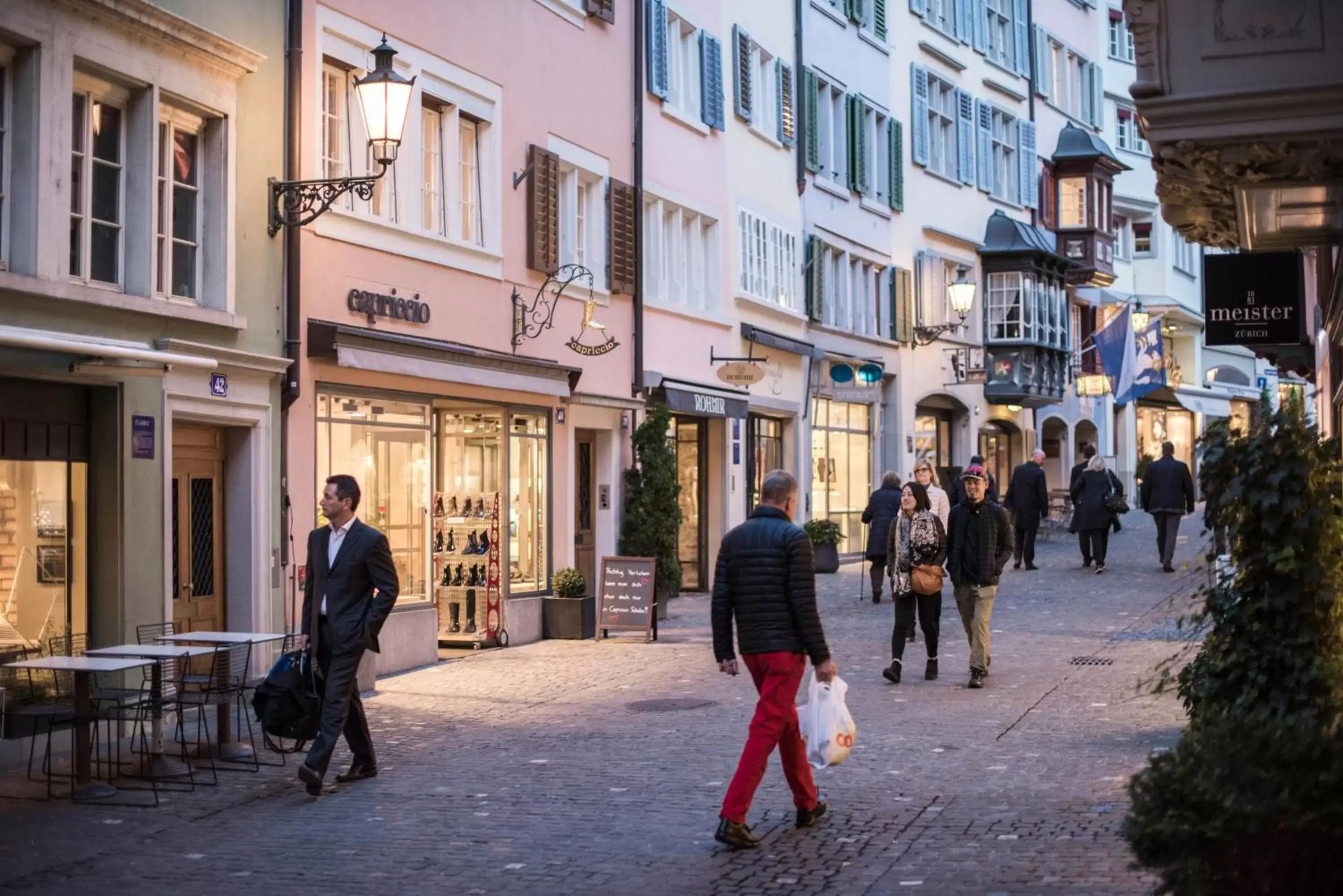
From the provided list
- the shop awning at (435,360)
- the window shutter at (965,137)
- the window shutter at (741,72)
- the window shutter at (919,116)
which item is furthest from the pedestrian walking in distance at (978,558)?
the window shutter at (965,137)

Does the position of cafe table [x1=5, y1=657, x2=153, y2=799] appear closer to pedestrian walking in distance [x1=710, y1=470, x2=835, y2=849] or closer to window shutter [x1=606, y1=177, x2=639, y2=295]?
pedestrian walking in distance [x1=710, y1=470, x2=835, y2=849]

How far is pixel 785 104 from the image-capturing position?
29.5 metres

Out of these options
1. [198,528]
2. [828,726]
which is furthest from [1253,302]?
[198,528]

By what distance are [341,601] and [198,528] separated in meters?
4.50

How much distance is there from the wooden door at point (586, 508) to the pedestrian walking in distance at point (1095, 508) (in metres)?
8.59

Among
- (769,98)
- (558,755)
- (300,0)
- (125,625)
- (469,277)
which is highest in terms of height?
(769,98)

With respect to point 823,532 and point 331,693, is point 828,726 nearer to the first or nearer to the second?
point 331,693

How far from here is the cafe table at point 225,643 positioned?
463 inches

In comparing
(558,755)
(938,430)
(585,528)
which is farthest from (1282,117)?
(938,430)

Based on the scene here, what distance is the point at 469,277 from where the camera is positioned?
18.9m

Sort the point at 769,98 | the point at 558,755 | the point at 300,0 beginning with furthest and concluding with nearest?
the point at 769,98 → the point at 300,0 → the point at 558,755

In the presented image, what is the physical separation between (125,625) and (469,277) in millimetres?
6772

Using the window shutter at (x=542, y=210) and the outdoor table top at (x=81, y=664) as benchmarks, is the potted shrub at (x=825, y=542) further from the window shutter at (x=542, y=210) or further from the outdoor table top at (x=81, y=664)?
the outdoor table top at (x=81, y=664)

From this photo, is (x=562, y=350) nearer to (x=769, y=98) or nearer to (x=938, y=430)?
(x=769, y=98)
